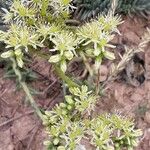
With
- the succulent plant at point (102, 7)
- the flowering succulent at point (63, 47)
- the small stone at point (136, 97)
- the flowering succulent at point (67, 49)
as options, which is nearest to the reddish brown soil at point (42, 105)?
the small stone at point (136, 97)

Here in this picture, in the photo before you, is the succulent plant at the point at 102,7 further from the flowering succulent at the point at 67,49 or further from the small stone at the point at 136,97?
the flowering succulent at the point at 67,49

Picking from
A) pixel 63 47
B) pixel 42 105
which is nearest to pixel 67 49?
pixel 63 47

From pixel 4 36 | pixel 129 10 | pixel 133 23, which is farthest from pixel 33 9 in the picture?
pixel 133 23

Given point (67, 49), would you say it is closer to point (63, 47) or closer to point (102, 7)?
point (63, 47)

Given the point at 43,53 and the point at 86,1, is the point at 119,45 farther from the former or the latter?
the point at 43,53

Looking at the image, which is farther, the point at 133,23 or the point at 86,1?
the point at 133,23

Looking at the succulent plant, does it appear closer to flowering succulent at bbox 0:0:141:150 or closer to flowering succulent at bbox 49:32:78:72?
flowering succulent at bbox 0:0:141:150

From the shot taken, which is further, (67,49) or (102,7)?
(102,7)

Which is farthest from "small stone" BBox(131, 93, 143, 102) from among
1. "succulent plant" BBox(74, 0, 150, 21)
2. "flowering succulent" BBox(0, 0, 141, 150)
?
"flowering succulent" BBox(0, 0, 141, 150)
